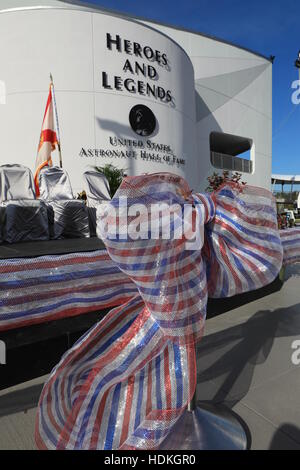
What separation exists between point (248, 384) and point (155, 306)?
1493mm

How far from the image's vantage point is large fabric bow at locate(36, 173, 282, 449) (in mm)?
1116

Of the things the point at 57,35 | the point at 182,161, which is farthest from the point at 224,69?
the point at 57,35

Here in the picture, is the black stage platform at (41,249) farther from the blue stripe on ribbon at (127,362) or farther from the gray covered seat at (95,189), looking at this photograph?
the gray covered seat at (95,189)

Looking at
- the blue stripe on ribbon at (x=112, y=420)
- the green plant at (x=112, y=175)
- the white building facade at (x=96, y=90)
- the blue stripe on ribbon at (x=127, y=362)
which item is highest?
the white building facade at (x=96, y=90)

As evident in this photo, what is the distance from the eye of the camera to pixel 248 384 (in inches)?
88.1

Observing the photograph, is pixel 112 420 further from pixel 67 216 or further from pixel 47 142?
pixel 47 142

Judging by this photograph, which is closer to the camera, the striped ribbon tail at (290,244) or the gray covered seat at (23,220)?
the striped ribbon tail at (290,244)

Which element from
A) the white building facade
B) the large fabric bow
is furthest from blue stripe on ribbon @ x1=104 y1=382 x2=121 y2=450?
the white building facade

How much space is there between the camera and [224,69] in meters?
21.9

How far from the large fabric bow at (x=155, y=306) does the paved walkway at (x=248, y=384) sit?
0.64 meters

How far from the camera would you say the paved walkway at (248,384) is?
5.73 feet

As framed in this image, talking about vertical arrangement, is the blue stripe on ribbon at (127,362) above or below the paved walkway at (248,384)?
above

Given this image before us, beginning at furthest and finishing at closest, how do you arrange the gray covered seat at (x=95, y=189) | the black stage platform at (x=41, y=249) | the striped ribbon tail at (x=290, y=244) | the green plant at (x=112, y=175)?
1. the green plant at (x=112, y=175)
2. the gray covered seat at (x=95, y=189)
3. the black stage platform at (x=41, y=249)
4. the striped ribbon tail at (x=290, y=244)

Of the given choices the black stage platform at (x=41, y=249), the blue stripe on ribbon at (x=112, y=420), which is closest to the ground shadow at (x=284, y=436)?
the blue stripe on ribbon at (x=112, y=420)
